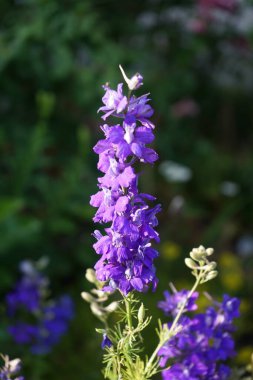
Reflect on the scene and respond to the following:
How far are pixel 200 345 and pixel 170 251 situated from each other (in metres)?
2.41

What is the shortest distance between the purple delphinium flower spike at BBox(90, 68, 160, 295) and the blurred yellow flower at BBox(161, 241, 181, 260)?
2715 mm

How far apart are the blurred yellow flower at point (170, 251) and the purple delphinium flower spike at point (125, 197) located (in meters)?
2.71

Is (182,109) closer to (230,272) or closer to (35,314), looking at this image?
(230,272)

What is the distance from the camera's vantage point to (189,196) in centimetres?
512

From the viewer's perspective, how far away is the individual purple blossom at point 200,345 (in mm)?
1425

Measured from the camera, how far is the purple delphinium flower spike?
3.68 ft

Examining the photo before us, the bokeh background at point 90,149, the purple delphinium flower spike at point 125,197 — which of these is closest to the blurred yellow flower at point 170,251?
the bokeh background at point 90,149

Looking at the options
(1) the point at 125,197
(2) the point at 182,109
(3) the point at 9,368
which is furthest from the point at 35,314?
(2) the point at 182,109

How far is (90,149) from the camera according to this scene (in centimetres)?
402

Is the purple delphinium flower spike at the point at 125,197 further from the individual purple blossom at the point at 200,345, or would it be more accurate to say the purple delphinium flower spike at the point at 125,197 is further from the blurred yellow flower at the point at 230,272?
the blurred yellow flower at the point at 230,272

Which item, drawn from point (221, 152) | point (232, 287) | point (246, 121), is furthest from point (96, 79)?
point (246, 121)

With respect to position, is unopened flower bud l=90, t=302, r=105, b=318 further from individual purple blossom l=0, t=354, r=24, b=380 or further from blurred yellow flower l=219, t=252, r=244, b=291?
blurred yellow flower l=219, t=252, r=244, b=291

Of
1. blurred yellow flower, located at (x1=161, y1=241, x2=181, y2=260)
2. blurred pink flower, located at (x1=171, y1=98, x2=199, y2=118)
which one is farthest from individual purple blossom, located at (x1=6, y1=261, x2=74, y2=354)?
blurred pink flower, located at (x1=171, y1=98, x2=199, y2=118)

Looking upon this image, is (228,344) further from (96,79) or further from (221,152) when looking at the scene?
(221,152)
